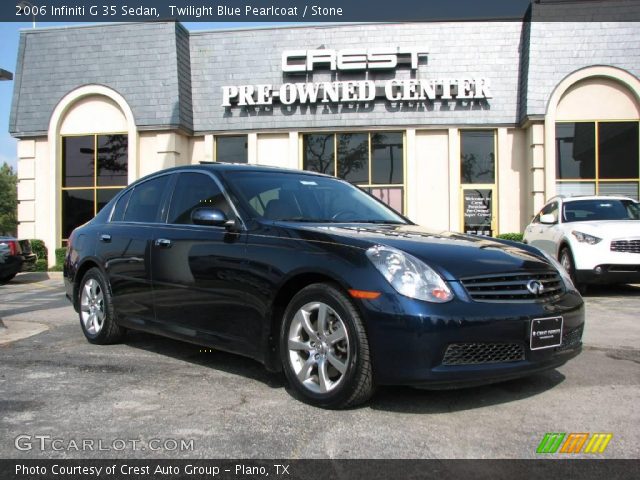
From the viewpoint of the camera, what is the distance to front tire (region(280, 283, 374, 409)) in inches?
130

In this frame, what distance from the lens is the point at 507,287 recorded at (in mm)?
3463

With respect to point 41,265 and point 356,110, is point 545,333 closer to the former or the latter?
point 356,110

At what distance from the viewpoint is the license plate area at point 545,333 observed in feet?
11.2

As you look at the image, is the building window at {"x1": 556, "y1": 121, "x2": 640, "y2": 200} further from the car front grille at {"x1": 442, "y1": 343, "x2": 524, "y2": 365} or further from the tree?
the tree

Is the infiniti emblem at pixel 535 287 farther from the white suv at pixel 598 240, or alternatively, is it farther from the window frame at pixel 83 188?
the window frame at pixel 83 188

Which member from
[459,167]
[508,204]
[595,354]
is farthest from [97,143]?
[595,354]

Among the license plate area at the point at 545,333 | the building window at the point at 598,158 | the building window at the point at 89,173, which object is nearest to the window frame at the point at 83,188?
the building window at the point at 89,173

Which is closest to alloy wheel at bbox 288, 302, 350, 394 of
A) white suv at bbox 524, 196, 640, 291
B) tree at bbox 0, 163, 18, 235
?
white suv at bbox 524, 196, 640, 291

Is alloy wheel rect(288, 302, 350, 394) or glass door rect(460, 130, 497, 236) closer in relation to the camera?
alloy wheel rect(288, 302, 350, 394)

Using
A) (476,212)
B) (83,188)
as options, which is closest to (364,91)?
(476,212)

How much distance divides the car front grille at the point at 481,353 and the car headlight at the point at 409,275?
28 centimetres

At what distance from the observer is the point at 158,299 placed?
475 cm

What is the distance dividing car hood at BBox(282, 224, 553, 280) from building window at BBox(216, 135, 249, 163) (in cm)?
1405

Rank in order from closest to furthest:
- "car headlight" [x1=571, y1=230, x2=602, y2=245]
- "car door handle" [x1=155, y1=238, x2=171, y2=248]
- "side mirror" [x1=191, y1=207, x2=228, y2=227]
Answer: "side mirror" [x1=191, y1=207, x2=228, y2=227]
"car door handle" [x1=155, y1=238, x2=171, y2=248]
"car headlight" [x1=571, y1=230, x2=602, y2=245]
